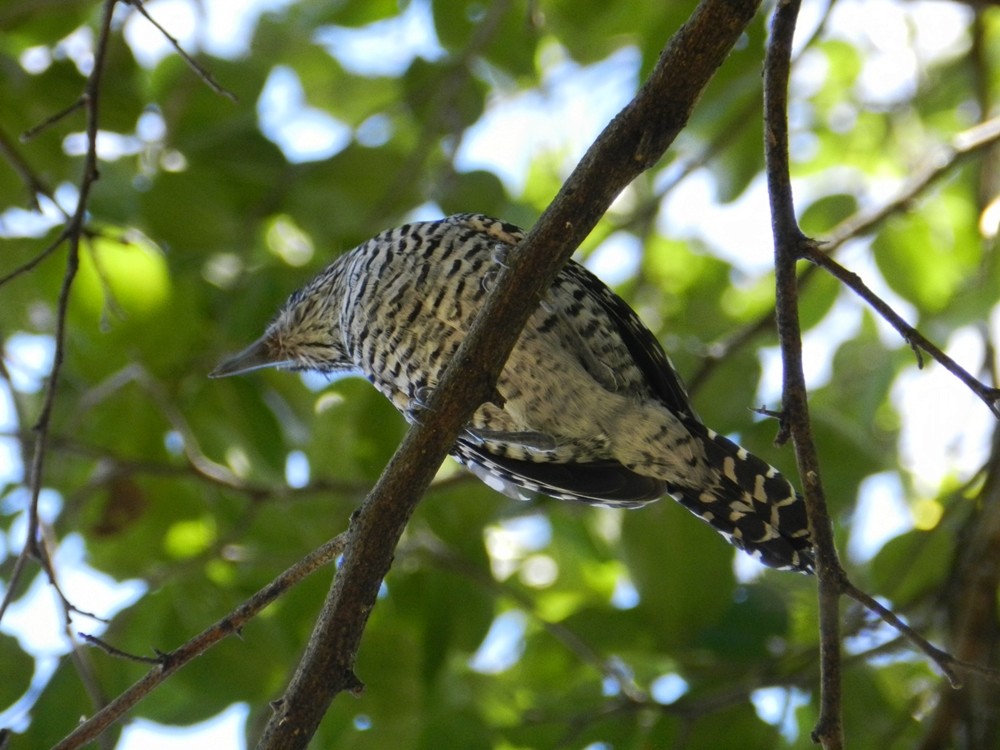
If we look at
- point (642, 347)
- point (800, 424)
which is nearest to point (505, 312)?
point (800, 424)

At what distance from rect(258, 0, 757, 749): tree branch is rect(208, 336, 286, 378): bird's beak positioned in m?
1.90

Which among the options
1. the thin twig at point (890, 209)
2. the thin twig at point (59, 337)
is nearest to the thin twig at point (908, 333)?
the thin twig at point (890, 209)

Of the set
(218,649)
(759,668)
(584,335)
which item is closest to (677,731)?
(759,668)

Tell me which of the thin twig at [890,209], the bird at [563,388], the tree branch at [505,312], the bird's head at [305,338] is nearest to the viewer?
the tree branch at [505,312]

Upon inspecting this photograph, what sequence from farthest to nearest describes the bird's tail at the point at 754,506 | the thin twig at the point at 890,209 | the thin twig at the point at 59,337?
the thin twig at the point at 890,209, the bird's tail at the point at 754,506, the thin twig at the point at 59,337

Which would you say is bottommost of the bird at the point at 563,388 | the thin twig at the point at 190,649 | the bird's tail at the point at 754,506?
the thin twig at the point at 190,649

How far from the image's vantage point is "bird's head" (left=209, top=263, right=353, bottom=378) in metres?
4.18

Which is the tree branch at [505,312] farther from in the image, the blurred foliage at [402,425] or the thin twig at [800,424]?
the blurred foliage at [402,425]

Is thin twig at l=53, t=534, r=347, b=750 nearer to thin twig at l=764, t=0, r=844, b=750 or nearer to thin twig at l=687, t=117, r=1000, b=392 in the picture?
thin twig at l=764, t=0, r=844, b=750

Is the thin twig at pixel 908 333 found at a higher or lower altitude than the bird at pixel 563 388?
lower

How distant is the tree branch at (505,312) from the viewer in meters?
2.39

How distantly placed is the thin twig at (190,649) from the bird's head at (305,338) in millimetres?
1741

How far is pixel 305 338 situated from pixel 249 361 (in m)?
0.24

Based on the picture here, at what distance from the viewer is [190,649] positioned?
7.72ft
